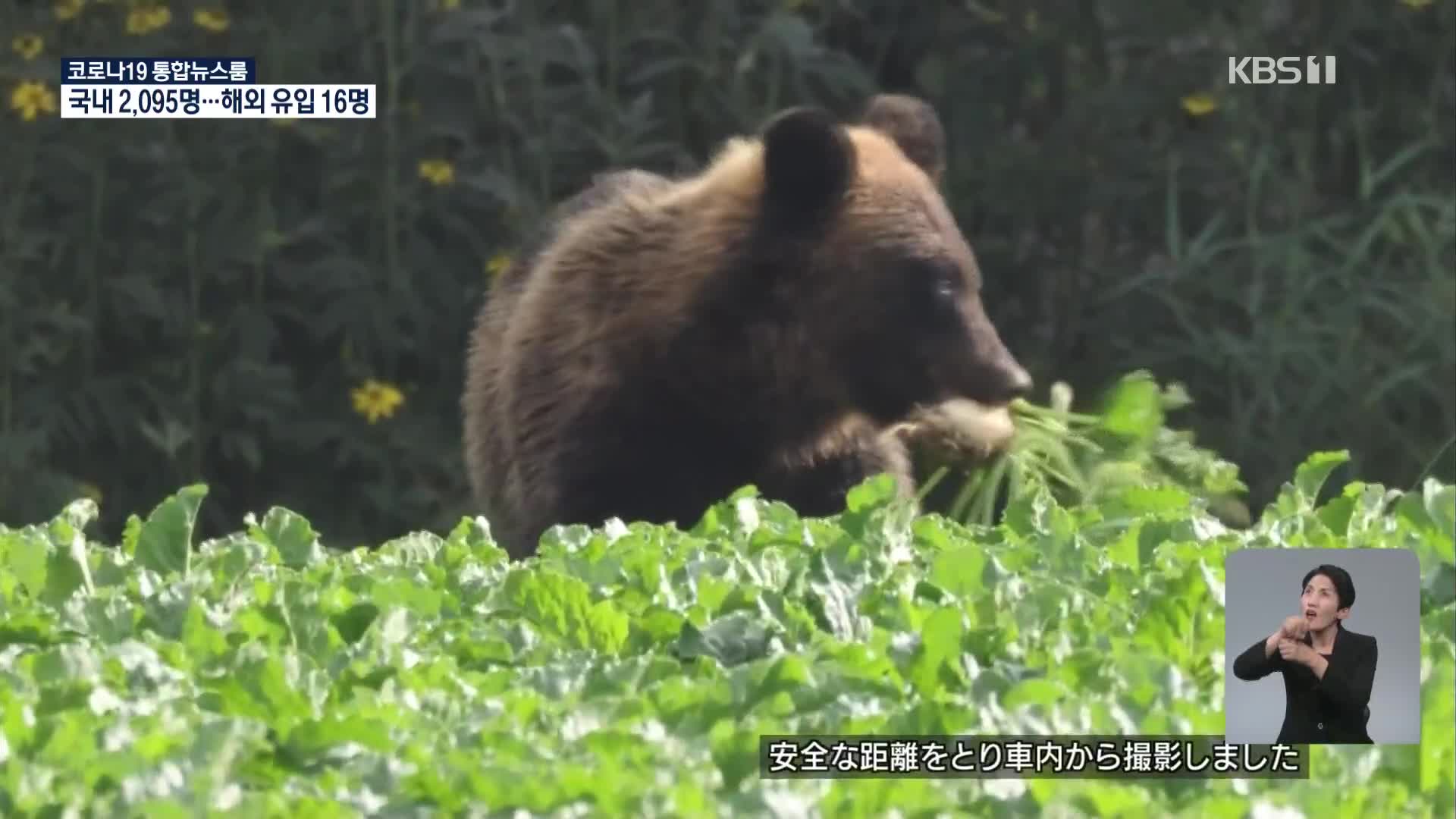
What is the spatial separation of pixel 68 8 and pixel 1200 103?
3480 mm

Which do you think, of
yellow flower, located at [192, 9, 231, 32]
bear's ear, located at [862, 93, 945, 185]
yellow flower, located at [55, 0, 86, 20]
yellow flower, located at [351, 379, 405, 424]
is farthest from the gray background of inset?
yellow flower, located at [55, 0, 86, 20]

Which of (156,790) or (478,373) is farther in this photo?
(478,373)

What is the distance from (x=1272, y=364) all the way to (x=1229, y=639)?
4812mm

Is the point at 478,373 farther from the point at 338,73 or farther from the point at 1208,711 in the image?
the point at 1208,711

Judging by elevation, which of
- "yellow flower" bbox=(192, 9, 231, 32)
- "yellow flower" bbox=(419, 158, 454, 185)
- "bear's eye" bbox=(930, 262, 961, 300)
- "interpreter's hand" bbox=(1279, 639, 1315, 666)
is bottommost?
"interpreter's hand" bbox=(1279, 639, 1315, 666)

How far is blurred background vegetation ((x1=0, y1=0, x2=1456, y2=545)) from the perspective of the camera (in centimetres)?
653

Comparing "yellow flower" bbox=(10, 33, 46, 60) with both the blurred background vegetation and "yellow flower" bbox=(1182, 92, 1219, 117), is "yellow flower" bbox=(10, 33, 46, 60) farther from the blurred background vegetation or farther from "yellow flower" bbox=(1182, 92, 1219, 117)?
"yellow flower" bbox=(1182, 92, 1219, 117)

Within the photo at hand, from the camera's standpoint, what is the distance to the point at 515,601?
7.26 feet

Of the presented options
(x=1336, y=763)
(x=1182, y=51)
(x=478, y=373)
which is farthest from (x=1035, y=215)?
(x=1336, y=763)

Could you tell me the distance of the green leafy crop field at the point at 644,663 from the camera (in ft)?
4.95

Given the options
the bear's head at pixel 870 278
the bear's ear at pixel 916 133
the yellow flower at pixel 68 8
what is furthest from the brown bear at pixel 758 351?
the yellow flower at pixel 68 8

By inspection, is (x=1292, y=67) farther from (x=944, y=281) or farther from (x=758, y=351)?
(x=758, y=351)

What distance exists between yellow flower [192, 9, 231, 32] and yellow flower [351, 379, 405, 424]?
47.0 inches

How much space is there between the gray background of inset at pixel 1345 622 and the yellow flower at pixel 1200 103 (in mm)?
4688
